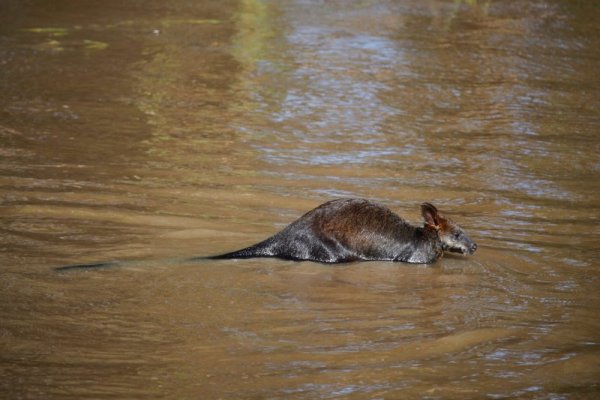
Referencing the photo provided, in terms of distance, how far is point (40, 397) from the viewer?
475cm

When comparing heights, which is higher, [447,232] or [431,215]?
[431,215]

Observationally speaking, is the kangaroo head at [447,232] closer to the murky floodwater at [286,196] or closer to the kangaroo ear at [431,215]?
the kangaroo ear at [431,215]

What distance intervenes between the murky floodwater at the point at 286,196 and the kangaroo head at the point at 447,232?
0.46 feet

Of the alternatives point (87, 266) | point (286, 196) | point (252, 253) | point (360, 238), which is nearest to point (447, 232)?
point (360, 238)

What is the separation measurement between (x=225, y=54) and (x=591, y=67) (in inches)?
192

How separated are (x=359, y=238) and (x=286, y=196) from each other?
139 centimetres

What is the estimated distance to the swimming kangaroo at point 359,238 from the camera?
686cm

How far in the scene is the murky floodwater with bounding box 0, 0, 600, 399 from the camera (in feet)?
17.2

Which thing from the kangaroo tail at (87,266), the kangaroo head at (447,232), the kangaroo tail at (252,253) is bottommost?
the kangaroo tail at (87,266)

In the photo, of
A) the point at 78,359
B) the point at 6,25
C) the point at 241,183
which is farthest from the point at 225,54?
the point at 78,359

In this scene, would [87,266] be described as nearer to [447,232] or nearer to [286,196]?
[286,196]

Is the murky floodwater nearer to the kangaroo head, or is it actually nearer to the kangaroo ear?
the kangaroo head

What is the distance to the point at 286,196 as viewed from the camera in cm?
822

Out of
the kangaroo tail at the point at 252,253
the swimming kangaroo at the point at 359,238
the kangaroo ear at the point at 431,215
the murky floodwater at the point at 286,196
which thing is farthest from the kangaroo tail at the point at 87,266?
the kangaroo ear at the point at 431,215
